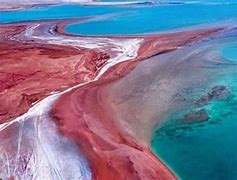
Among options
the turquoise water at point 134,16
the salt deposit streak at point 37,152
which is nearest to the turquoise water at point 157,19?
the turquoise water at point 134,16

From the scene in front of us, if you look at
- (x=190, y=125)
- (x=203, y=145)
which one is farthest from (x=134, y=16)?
(x=203, y=145)

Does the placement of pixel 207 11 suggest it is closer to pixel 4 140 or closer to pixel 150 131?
pixel 150 131

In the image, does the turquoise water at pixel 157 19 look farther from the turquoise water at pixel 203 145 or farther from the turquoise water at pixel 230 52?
the turquoise water at pixel 203 145

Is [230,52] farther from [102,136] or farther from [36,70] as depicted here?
[102,136]

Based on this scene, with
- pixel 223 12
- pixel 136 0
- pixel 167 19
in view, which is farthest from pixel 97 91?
pixel 136 0

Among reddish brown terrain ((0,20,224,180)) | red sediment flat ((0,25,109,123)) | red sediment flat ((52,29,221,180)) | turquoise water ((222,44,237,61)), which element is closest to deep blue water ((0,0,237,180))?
turquoise water ((222,44,237,61))
